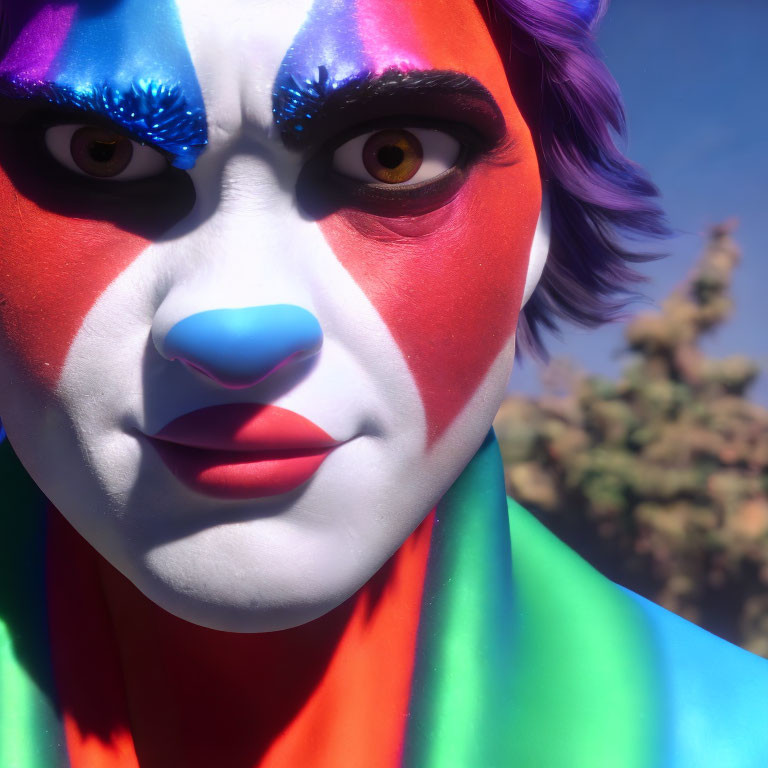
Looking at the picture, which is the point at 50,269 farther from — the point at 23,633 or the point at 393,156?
the point at 23,633

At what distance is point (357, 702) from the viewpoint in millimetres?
1090

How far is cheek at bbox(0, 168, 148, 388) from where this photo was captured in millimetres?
868

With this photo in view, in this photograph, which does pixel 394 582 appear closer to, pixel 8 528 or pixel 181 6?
pixel 8 528

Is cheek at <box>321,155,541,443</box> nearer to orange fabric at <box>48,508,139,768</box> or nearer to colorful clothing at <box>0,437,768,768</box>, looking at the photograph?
colorful clothing at <box>0,437,768,768</box>

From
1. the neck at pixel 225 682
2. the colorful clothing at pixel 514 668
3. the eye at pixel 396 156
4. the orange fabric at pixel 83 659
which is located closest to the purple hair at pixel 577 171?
the eye at pixel 396 156

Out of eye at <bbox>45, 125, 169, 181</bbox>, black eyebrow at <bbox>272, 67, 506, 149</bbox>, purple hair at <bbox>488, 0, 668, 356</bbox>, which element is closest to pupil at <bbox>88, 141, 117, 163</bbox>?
eye at <bbox>45, 125, 169, 181</bbox>

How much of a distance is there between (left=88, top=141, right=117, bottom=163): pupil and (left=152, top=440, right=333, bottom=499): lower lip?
0.30 metres

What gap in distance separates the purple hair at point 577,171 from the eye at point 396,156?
19 cm

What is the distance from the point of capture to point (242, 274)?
81 cm

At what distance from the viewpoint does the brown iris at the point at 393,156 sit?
0.88 metres

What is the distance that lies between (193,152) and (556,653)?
0.74 m

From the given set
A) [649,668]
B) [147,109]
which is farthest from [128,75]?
[649,668]

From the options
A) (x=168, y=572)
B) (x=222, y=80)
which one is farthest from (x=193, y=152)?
(x=168, y=572)

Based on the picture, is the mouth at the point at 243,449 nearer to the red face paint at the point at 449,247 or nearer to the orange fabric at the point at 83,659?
the red face paint at the point at 449,247
